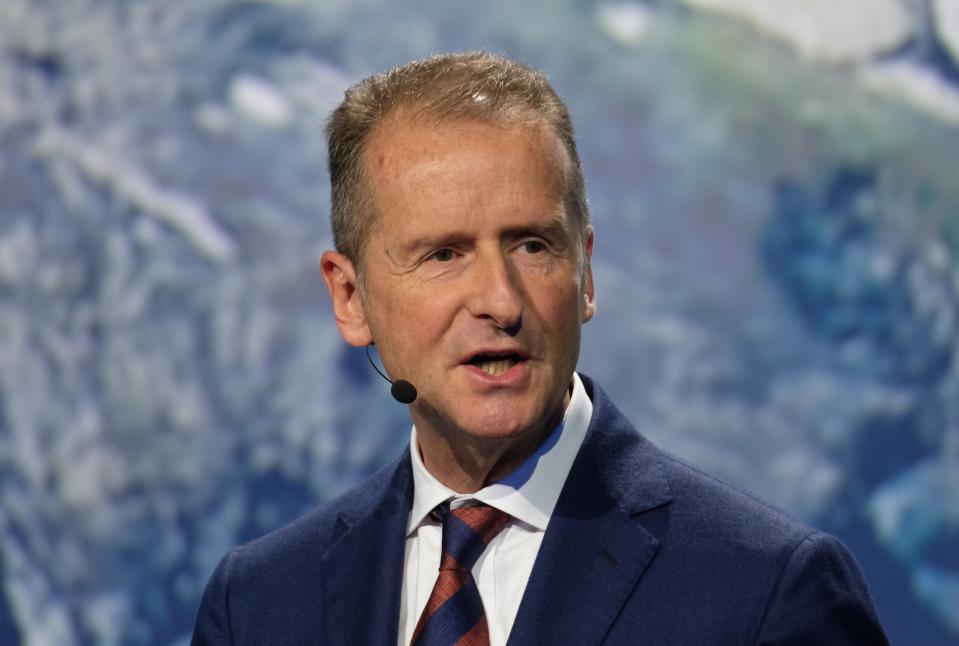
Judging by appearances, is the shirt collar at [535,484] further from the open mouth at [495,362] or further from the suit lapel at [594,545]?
the open mouth at [495,362]

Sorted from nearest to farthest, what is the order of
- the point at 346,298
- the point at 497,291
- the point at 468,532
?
1. the point at 497,291
2. the point at 468,532
3. the point at 346,298

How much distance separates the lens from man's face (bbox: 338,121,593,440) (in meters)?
1.80

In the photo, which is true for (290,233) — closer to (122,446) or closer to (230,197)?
(230,197)

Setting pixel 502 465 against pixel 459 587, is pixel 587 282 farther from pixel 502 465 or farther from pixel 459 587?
pixel 459 587

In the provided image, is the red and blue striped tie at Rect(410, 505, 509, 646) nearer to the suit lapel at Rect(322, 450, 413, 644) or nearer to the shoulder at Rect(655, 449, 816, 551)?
the suit lapel at Rect(322, 450, 413, 644)

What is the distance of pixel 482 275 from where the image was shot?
5.94 ft

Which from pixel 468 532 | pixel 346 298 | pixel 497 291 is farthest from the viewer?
pixel 346 298

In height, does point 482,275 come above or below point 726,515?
above

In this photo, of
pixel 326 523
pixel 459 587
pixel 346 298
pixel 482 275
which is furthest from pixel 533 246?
pixel 326 523

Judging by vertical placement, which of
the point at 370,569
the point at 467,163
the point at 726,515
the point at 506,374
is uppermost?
the point at 467,163

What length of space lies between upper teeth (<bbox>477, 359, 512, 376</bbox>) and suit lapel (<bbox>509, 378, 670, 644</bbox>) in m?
0.21

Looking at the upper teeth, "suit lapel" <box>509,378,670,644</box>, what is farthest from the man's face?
"suit lapel" <box>509,378,670,644</box>

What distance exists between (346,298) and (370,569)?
42 cm

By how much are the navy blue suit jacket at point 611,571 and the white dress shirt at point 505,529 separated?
0.03 meters
